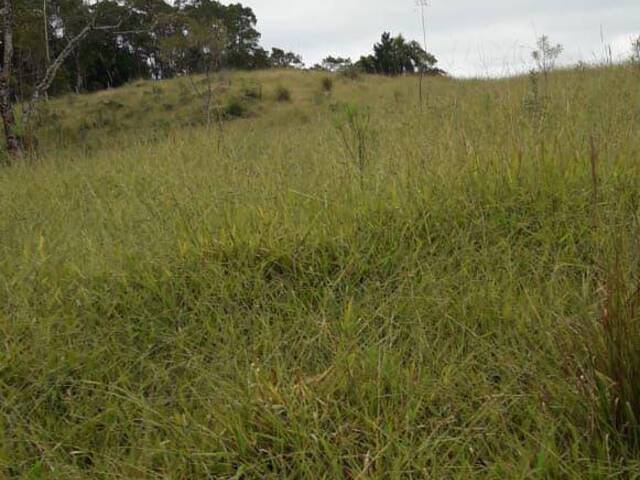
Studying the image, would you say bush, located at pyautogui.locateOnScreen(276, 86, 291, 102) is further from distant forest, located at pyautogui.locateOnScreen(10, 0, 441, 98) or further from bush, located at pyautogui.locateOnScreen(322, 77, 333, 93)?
distant forest, located at pyautogui.locateOnScreen(10, 0, 441, 98)

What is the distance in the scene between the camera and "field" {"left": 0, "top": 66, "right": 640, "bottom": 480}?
1.26m

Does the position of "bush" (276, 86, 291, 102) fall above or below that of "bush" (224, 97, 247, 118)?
above

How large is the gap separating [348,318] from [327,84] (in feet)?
46.5

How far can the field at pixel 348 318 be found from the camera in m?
1.26

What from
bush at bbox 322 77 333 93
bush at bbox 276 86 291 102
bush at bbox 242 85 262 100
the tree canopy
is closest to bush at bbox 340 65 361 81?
bush at bbox 322 77 333 93

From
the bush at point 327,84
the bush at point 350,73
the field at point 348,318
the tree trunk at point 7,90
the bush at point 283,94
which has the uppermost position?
the bush at point 350,73

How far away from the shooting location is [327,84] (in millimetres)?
14828

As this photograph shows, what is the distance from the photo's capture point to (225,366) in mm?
1626

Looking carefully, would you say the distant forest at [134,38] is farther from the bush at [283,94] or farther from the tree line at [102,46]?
the bush at [283,94]

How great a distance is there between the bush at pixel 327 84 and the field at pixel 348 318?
11.7 meters

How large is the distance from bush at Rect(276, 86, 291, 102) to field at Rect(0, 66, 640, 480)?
10780 millimetres

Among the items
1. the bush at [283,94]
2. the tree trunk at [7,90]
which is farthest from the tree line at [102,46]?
the bush at [283,94]

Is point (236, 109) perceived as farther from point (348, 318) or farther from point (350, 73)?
point (348, 318)

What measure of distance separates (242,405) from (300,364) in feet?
0.99
